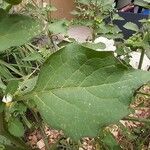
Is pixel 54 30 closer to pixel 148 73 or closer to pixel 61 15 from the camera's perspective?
pixel 148 73

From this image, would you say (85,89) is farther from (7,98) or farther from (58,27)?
(58,27)

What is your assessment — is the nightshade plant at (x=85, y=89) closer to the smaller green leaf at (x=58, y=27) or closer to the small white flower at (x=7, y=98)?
the small white flower at (x=7, y=98)

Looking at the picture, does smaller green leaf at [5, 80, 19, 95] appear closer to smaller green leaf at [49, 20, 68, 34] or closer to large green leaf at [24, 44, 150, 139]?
large green leaf at [24, 44, 150, 139]

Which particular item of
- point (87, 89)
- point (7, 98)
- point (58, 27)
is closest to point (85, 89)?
point (87, 89)

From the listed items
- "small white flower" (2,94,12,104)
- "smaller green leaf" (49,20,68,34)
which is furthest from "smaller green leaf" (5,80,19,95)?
"smaller green leaf" (49,20,68,34)

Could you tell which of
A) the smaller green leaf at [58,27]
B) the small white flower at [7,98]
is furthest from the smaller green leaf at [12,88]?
the smaller green leaf at [58,27]
